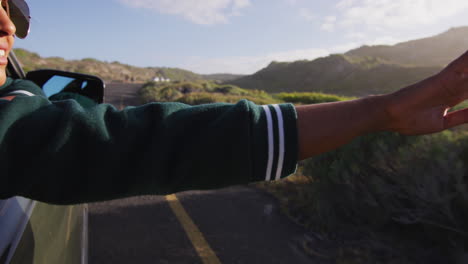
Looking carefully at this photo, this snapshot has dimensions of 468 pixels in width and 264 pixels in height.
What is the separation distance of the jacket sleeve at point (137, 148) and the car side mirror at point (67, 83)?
2000 millimetres

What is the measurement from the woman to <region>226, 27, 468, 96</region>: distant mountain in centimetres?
5141

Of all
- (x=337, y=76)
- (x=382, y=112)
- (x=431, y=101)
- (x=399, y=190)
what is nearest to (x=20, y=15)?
(x=382, y=112)

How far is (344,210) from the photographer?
13.7 ft

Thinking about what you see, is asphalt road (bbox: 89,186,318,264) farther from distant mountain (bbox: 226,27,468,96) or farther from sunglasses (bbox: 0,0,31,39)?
distant mountain (bbox: 226,27,468,96)

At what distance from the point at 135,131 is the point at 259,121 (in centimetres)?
35

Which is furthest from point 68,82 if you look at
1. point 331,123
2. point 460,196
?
point 460,196

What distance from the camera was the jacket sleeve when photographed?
33.8 inches

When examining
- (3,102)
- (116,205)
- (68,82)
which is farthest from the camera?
(116,205)

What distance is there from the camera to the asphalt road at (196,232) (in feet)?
11.4

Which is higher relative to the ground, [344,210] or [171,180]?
[171,180]

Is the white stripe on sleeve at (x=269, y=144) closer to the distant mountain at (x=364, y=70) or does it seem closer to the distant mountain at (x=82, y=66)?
the distant mountain at (x=82, y=66)

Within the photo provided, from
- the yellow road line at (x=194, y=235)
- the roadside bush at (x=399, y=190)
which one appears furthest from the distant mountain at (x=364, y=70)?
the yellow road line at (x=194, y=235)

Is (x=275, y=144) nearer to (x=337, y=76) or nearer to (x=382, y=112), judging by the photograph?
(x=382, y=112)

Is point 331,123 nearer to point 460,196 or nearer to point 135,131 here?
point 135,131
